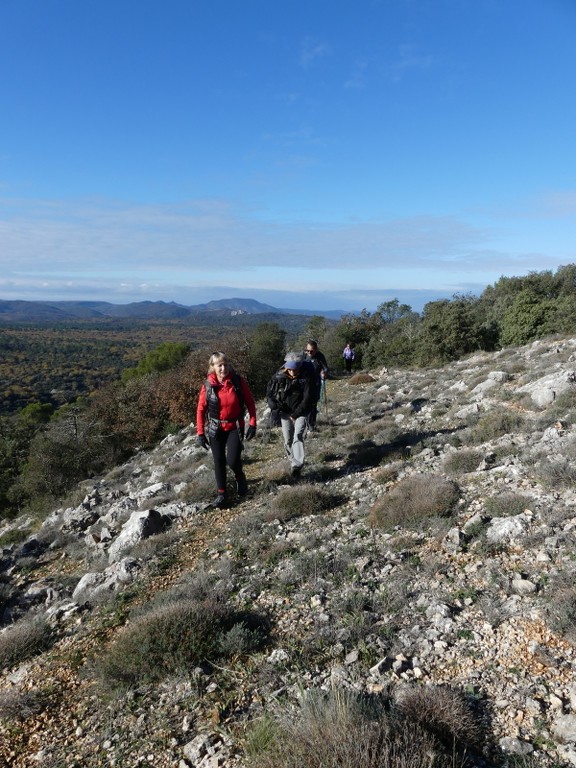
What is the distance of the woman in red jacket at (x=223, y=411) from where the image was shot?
631 centimetres

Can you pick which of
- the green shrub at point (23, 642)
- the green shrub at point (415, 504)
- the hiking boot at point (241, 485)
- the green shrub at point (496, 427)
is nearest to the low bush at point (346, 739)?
the green shrub at point (23, 642)

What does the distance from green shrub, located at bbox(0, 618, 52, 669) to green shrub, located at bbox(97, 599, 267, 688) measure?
86cm

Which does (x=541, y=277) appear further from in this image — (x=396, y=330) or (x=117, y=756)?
(x=117, y=756)

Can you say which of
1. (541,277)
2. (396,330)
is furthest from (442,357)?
(541,277)

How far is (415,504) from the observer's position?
18.1 feet

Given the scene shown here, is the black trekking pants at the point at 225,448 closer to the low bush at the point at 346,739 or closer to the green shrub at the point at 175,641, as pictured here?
the green shrub at the point at 175,641

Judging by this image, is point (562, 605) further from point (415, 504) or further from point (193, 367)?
point (193, 367)

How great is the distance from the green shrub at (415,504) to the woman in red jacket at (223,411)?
2.09 metres

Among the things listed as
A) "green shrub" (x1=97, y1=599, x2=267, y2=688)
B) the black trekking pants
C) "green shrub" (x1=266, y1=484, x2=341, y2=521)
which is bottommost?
"green shrub" (x1=97, y1=599, x2=267, y2=688)

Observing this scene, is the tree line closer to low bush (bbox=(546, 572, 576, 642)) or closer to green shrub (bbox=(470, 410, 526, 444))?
green shrub (bbox=(470, 410, 526, 444))

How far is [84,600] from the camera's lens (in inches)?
190

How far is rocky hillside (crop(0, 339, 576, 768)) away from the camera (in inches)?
114

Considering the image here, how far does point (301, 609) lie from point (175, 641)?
1163 mm

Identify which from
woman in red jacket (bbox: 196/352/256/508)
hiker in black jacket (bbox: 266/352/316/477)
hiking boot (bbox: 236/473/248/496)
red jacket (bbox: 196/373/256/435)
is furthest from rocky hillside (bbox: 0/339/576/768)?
red jacket (bbox: 196/373/256/435)
